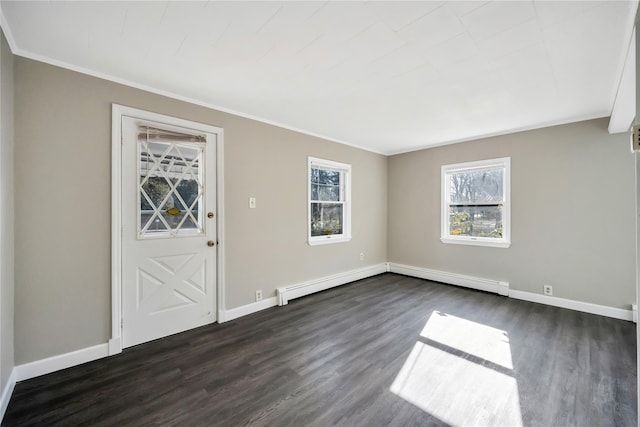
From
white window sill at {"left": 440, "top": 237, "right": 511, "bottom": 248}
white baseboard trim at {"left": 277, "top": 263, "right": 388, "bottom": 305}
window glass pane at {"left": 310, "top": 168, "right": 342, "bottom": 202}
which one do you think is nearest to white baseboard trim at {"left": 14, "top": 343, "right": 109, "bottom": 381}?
white baseboard trim at {"left": 277, "top": 263, "right": 388, "bottom": 305}

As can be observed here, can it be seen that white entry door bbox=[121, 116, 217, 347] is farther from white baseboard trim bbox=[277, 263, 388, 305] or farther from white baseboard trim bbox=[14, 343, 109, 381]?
white baseboard trim bbox=[277, 263, 388, 305]

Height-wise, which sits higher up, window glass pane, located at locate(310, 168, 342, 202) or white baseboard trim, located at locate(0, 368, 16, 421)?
window glass pane, located at locate(310, 168, 342, 202)

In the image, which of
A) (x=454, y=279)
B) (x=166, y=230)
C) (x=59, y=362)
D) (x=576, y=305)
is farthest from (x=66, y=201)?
(x=576, y=305)

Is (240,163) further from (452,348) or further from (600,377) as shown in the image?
(600,377)

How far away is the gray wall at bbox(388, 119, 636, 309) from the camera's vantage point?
Answer: 3227 millimetres

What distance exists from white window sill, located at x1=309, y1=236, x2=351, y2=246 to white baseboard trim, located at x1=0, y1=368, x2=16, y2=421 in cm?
315

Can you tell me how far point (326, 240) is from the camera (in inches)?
175

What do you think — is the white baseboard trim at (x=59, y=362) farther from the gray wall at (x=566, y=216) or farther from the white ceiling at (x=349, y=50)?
the gray wall at (x=566, y=216)

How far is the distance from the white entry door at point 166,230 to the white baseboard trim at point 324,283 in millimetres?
985

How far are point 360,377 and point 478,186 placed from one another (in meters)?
3.73

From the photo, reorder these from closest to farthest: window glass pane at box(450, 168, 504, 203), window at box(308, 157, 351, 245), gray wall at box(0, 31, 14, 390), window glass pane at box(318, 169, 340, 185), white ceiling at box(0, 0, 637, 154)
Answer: white ceiling at box(0, 0, 637, 154) → gray wall at box(0, 31, 14, 390) → window glass pane at box(450, 168, 504, 203) → window at box(308, 157, 351, 245) → window glass pane at box(318, 169, 340, 185)

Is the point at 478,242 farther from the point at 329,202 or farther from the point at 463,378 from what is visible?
the point at 463,378

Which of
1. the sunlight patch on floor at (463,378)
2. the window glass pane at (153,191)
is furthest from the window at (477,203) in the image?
the window glass pane at (153,191)

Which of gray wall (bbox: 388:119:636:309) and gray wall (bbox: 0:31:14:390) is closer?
gray wall (bbox: 0:31:14:390)
